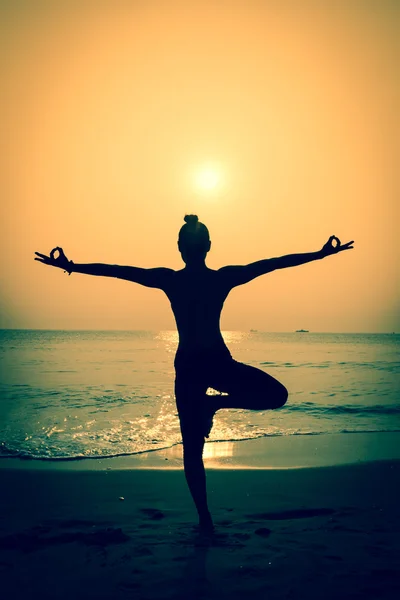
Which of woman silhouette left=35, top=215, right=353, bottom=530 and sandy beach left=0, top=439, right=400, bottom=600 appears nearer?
sandy beach left=0, top=439, right=400, bottom=600

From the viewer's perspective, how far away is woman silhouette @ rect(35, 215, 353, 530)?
13.9 ft

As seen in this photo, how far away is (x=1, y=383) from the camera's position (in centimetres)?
2027

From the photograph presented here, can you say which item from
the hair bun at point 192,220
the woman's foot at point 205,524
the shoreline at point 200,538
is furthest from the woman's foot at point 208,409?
the hair bun at point 192,220

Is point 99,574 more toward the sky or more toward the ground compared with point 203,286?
more toward the ground

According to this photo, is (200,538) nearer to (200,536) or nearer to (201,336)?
(200,536)

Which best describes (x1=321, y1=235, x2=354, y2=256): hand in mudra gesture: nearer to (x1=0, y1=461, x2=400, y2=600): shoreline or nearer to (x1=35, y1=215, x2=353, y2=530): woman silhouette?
(x1=35, y1=215, x2=353, y2=530): woman silhouette

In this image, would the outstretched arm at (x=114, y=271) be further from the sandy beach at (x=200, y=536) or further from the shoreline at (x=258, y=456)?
the shoreline at (x=258, y=456)

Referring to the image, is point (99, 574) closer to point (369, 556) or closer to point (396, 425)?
point (369, 556)

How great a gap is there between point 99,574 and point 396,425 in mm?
10477

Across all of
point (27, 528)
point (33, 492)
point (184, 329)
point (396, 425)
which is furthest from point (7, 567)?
point (396, 425)

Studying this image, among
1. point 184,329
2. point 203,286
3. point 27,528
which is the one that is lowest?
point 27,528

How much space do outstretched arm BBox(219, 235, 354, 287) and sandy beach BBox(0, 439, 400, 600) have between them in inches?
92.8

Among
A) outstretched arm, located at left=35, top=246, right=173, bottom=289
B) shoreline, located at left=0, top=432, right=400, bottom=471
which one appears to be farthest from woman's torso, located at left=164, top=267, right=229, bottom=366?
shoreline, located at left=0, top=432, right=400, bottom=471

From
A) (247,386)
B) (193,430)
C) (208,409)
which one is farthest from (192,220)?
(193,430)
